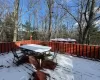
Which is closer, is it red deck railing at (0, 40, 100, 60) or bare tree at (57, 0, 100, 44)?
red deck railing at (0, 40, 100, 60)

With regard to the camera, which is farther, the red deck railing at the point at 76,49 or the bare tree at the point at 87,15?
the bare tree at the point at 87,15

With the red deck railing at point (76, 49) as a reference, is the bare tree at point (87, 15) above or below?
above

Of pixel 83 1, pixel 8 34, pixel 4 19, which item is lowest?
pixel 8 34

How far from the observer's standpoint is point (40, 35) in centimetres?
2745

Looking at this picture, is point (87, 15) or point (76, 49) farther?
point (87, 15)

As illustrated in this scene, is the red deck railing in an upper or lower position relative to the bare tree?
lower

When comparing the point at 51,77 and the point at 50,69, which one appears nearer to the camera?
the point at 51,77

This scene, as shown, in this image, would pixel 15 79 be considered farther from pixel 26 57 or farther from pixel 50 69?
pixel 26 57

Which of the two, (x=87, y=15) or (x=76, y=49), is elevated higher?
(x=87, y=15)

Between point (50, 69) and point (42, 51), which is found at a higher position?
point (42, 51)

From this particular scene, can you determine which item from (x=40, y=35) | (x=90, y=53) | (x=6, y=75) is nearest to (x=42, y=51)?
(x=6, y=75)

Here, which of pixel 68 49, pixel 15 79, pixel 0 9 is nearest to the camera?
pixel 15 79

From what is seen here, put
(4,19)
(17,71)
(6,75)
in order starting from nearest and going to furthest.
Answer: (6,75) → (17,71) → (4,19)

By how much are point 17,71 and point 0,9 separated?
44.4ft
